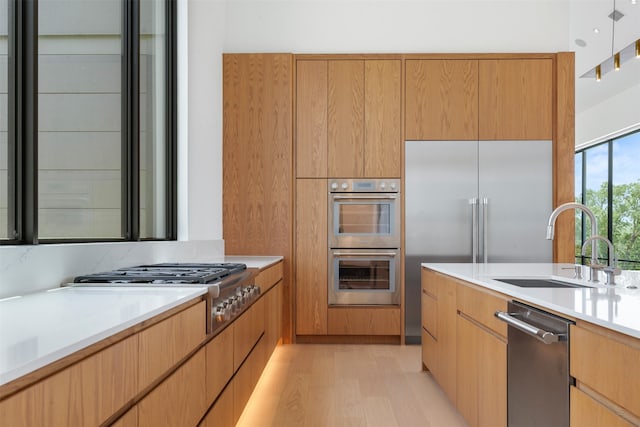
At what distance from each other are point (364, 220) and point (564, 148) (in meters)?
1.88

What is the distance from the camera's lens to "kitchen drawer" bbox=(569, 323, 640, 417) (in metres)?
1.01

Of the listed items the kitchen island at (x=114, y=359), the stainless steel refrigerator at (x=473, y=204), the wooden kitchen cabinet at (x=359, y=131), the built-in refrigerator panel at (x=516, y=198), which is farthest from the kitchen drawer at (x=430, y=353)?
the wooden kitchen cabinet at (x=359, y=131)

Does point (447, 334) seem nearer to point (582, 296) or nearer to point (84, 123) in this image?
point (582, 296)

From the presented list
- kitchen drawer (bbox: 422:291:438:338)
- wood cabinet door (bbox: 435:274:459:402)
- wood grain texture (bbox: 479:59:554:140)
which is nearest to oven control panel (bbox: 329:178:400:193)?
wood grain texture (bbox: 479:59:554:140)

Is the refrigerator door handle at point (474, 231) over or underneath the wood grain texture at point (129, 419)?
over

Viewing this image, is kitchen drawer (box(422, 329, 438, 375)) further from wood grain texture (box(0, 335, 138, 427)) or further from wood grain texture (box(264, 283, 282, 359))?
wood grain texture (box(0, 335, 138, 427))

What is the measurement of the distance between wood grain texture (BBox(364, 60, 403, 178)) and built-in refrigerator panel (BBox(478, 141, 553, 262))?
781 millimetres

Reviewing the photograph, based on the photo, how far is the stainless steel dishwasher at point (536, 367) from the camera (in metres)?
1.36

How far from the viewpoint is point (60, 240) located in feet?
6.55

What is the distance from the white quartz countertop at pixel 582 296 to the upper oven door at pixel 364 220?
1.50 meters

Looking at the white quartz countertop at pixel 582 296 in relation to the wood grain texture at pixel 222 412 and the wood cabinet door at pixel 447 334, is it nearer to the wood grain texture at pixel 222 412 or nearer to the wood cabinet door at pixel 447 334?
the wood cabinet door at pixel 447 334

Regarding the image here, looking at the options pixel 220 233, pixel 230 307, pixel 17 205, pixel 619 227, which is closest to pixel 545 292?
→ pixel 230 307

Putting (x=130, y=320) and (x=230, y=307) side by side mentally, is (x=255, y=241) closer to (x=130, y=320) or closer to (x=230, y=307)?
(x=230, y=307)

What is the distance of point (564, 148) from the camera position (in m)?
3.94
